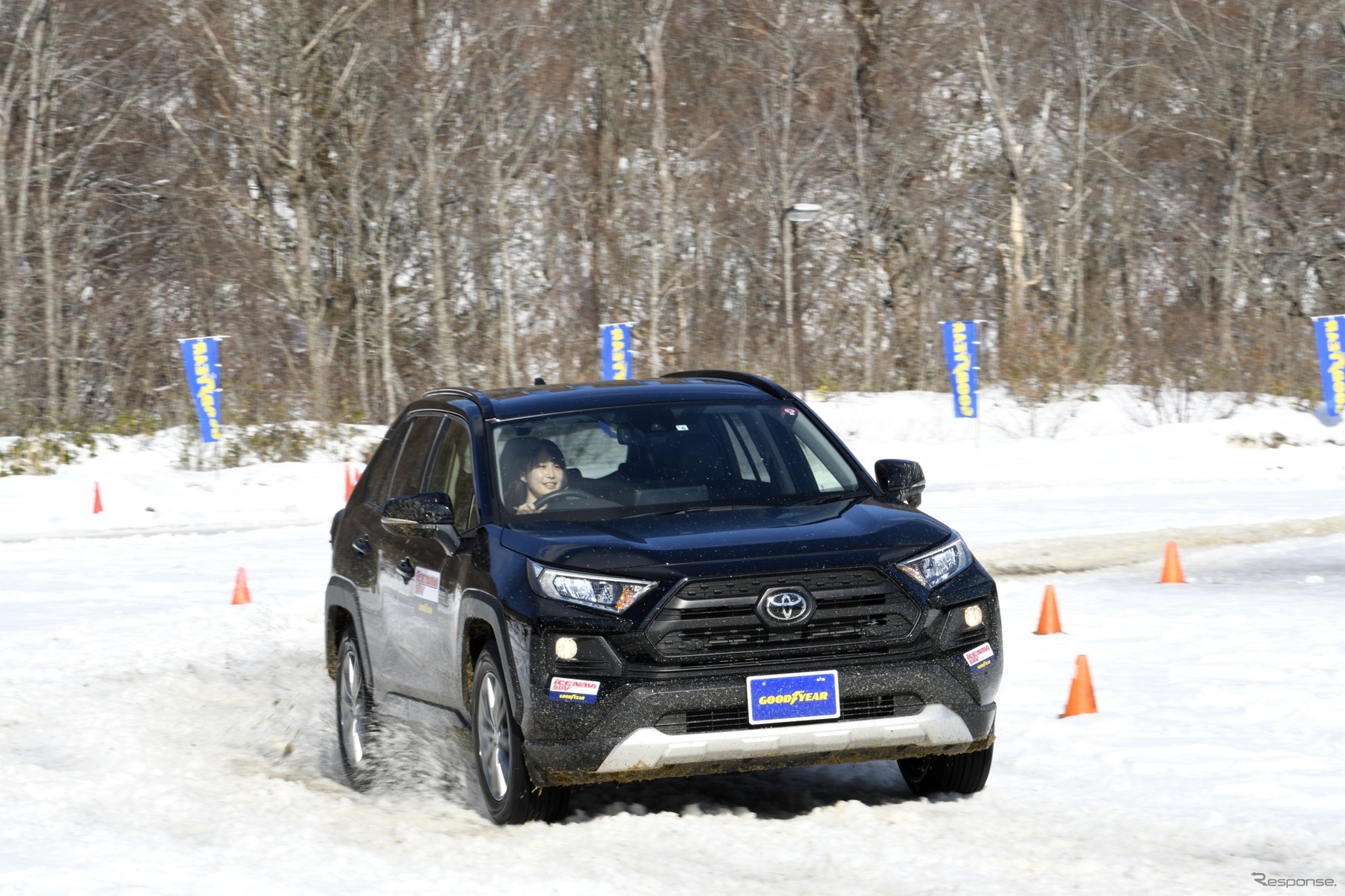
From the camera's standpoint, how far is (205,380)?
32250 millimetres

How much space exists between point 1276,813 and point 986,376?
36.5 meters

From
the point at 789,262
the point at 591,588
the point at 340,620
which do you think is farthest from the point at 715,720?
the point at 789,262

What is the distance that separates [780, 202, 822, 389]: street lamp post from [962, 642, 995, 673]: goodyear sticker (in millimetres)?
28989

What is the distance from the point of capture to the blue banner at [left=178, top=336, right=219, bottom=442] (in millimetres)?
31938

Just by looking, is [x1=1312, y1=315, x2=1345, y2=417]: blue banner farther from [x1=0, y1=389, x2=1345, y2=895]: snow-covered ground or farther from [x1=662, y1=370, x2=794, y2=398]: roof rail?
[x1=662, y1=370, x2=794, y2=398]: roof rail

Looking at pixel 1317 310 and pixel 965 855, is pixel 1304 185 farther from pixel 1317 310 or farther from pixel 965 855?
pixel 965 855

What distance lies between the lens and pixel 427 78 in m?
46.0

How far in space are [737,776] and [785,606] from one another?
1781 mm

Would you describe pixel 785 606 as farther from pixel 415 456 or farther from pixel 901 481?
pixel 415 456

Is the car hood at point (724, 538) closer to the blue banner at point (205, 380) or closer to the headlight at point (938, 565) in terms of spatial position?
the headlight at point (938, 565)

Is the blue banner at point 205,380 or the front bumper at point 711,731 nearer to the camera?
the front bumper at point 711,731

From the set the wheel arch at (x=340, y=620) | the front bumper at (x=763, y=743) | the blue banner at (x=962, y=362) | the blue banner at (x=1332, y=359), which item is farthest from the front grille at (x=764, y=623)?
the blue banner at (x=962, y=362)

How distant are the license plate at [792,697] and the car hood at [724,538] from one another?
40 cm

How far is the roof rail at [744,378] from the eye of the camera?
7.90m
